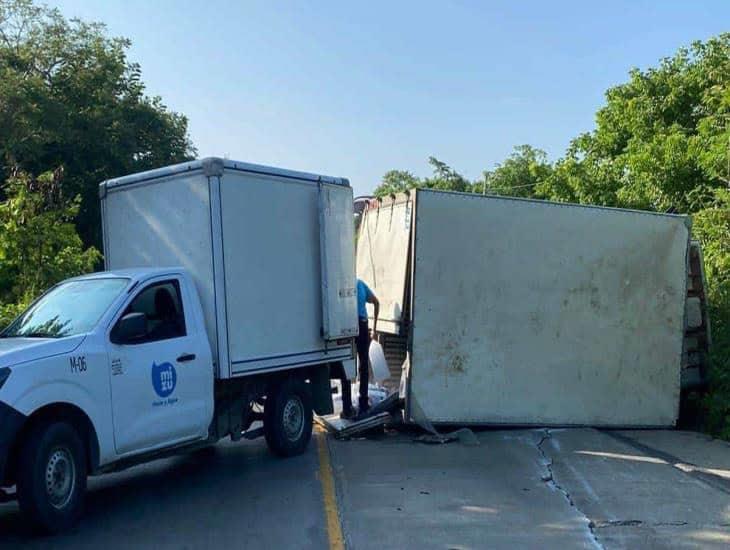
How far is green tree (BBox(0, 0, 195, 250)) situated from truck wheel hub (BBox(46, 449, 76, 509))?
23045mm

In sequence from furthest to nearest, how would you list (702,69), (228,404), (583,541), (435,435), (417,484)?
1. (702,69)
2. (435,435)
3. (228,404)
4. (417,484)
5. (583,541)

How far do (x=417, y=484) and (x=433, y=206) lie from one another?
12.9ft

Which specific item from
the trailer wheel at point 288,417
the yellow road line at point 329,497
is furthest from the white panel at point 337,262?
the yellow road line at point 329,497

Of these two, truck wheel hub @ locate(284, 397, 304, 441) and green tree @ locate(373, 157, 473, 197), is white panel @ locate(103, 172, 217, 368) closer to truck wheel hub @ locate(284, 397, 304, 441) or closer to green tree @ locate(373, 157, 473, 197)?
truck wheel hub @ locate(284, 397, 304, 441)

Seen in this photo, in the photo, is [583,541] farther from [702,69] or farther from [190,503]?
[702,69]

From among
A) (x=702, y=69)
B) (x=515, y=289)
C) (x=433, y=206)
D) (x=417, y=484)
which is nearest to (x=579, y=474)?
(x=417, y=484)

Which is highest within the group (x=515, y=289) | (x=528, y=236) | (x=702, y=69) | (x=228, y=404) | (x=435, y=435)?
(x=702, y=69)

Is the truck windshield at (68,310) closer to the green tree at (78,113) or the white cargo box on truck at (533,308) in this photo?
the white cargo box on truck at (533,308)

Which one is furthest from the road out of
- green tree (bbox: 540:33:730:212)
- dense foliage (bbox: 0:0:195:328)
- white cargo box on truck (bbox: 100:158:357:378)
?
dense foliage (bbox: 0:0:195:328)

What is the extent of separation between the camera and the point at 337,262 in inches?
380

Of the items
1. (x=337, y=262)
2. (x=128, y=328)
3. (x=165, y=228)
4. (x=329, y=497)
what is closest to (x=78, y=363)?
(x=128, y=328)

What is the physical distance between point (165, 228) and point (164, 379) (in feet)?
6.00

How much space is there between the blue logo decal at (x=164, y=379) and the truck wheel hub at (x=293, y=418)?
2054mm

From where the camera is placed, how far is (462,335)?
1055cm
